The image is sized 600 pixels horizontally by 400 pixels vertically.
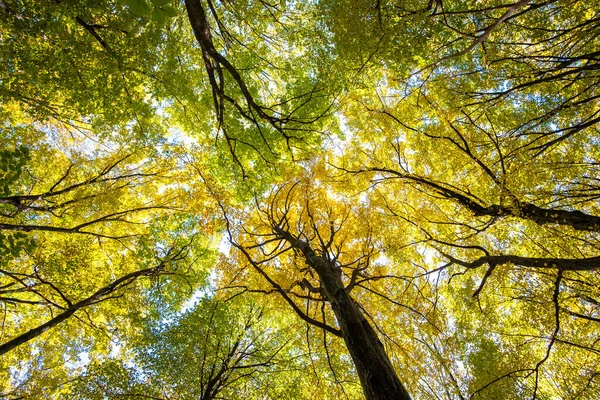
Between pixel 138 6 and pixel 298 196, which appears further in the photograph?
pixel 298 196

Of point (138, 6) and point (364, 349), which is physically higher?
point (138, 6)

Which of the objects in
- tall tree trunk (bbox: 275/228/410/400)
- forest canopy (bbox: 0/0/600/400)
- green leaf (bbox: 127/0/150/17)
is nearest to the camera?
green leaf (bbox: 127/0/150/17)

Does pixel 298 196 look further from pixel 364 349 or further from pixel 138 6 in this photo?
pixel 138 6

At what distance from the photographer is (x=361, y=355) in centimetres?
325

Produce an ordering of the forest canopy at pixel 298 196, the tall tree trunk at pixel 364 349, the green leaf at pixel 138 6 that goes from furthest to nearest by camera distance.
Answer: the forest canopy at pixel 298 196 < the tall tree trunk at pixel 364 349 < the green leaf at pixel 138 6

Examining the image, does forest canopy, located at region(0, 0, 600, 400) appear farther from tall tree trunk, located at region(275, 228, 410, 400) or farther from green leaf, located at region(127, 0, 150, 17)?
green leaf, located at region(127, 0, 150, 17)

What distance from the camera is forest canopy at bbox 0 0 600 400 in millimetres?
4469

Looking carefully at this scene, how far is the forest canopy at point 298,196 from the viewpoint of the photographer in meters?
4.47

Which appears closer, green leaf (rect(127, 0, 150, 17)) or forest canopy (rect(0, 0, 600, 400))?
green leaf (rect(127, 0, 150, 17))

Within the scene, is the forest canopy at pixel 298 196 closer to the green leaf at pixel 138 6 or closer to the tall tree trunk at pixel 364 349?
the tall tree trunk at pixel 364 349

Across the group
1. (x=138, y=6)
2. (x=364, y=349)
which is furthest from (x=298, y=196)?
(x=138, y=6)

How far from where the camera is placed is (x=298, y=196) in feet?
24.2

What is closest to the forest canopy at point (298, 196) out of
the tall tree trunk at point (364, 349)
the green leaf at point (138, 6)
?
the tall tree trunk at point (364, 349)

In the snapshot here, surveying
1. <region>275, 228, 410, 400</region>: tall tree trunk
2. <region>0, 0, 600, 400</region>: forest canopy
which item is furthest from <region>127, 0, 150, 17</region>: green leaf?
<region>275, 228, 410, 400</region>: tall tree trunk
